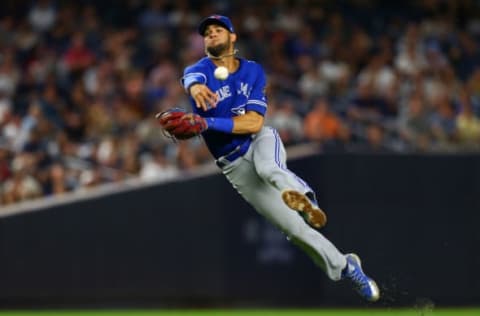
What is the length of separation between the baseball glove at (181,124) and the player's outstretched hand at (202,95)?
0.50 ft

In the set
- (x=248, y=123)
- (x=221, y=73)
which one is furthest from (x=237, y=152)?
(x=221, y=73)

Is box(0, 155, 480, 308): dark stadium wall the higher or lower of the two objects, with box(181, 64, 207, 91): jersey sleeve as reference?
lower

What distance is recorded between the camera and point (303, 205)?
394 inches

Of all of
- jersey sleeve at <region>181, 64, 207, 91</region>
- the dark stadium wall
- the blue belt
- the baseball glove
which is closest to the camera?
the baseball glove

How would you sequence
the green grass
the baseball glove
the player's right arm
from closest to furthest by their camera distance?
the baseball glove
the player's right arm
the green grass

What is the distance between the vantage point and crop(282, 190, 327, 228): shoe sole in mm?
10005

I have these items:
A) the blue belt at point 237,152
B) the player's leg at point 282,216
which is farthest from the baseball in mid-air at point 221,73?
the player's leg at point 282,216

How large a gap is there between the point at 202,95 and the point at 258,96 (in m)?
0.71

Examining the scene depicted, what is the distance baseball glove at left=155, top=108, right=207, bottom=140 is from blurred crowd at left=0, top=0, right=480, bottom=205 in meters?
7.52

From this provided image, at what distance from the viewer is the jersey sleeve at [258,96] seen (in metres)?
10.6

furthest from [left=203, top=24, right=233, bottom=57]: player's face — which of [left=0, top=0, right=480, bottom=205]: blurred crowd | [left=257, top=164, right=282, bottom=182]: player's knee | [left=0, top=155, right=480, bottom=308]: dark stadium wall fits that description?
[left=0, top=0, right=480, bottom=205]: blurred crowd

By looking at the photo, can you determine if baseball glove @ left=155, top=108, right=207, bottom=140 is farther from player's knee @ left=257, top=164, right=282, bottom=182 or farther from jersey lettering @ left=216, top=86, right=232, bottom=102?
player's knee @ left=257, top=164, right=282, bottom=182

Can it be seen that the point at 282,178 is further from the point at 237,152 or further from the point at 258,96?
the point at 258,96

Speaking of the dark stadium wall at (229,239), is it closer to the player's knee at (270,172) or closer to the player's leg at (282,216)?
the player's leg at (282,216)
